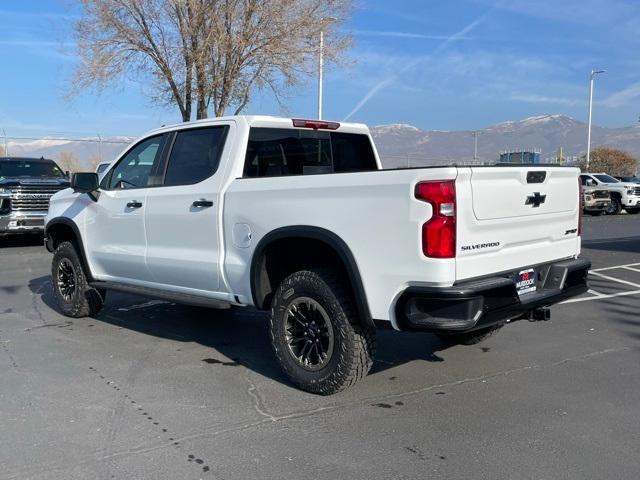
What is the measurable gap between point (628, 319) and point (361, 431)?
4.40 metres

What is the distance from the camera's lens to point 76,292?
22.7 ft

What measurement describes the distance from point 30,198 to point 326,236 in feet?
35.6

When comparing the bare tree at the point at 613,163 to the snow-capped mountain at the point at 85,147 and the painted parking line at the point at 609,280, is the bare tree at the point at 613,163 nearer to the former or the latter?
the snow-capped mountain at the point at 85,147

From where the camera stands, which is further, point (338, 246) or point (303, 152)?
point (303, 152)

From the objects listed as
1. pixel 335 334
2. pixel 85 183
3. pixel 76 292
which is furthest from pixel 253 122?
pixel 76 292

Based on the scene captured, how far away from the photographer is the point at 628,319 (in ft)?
22.9

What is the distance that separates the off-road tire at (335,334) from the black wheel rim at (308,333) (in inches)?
1.2

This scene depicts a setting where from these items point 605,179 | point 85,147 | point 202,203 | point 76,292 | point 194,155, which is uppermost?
point 85,147

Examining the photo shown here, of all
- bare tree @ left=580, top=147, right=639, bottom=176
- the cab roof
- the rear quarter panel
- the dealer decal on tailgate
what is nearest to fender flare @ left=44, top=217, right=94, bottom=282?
the cab roof

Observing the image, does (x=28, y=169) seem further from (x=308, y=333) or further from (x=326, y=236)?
(x=326, y=236)

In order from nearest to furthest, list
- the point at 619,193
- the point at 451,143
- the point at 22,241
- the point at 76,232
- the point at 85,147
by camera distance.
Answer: the point at 76,232
the point at 22,241
the point at 619,193
the point at 85,147
the point at 451,143

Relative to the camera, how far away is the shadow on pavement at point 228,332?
217 inches

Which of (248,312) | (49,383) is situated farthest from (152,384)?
(248,312)

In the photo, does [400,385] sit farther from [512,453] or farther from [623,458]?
[623,458]
